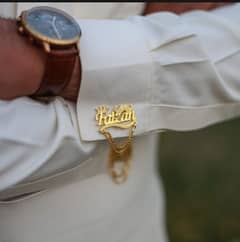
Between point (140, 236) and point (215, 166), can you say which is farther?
point (215, 166)

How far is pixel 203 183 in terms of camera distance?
3193mm

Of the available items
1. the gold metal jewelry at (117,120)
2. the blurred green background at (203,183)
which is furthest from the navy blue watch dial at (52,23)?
the blurred green background at (203,183)

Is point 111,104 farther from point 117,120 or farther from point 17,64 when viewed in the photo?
point 17,64

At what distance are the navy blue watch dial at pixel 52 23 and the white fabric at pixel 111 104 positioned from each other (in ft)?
0.10

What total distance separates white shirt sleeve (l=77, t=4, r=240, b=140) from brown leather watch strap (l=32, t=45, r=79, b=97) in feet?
0.09

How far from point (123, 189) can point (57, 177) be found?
0.14 metres

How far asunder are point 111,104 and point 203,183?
2266 mm

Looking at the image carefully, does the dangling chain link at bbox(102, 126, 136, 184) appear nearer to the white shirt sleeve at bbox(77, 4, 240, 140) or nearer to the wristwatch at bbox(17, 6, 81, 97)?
the white shirt sleeve at bbox(77, 4, 240, 140)

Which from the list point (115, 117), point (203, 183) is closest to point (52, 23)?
point (115, 117)

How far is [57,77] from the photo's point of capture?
0.92 metres

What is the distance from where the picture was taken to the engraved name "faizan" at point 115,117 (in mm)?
976

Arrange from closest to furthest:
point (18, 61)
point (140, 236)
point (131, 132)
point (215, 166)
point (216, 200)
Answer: point (18, 61) → point (131, 132) → point (140, 236) → point (216, 200) → point (215, 166)

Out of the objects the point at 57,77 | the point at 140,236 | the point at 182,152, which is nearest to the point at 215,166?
the point at 182,152

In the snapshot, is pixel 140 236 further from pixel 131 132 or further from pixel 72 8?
pixel 72 8
